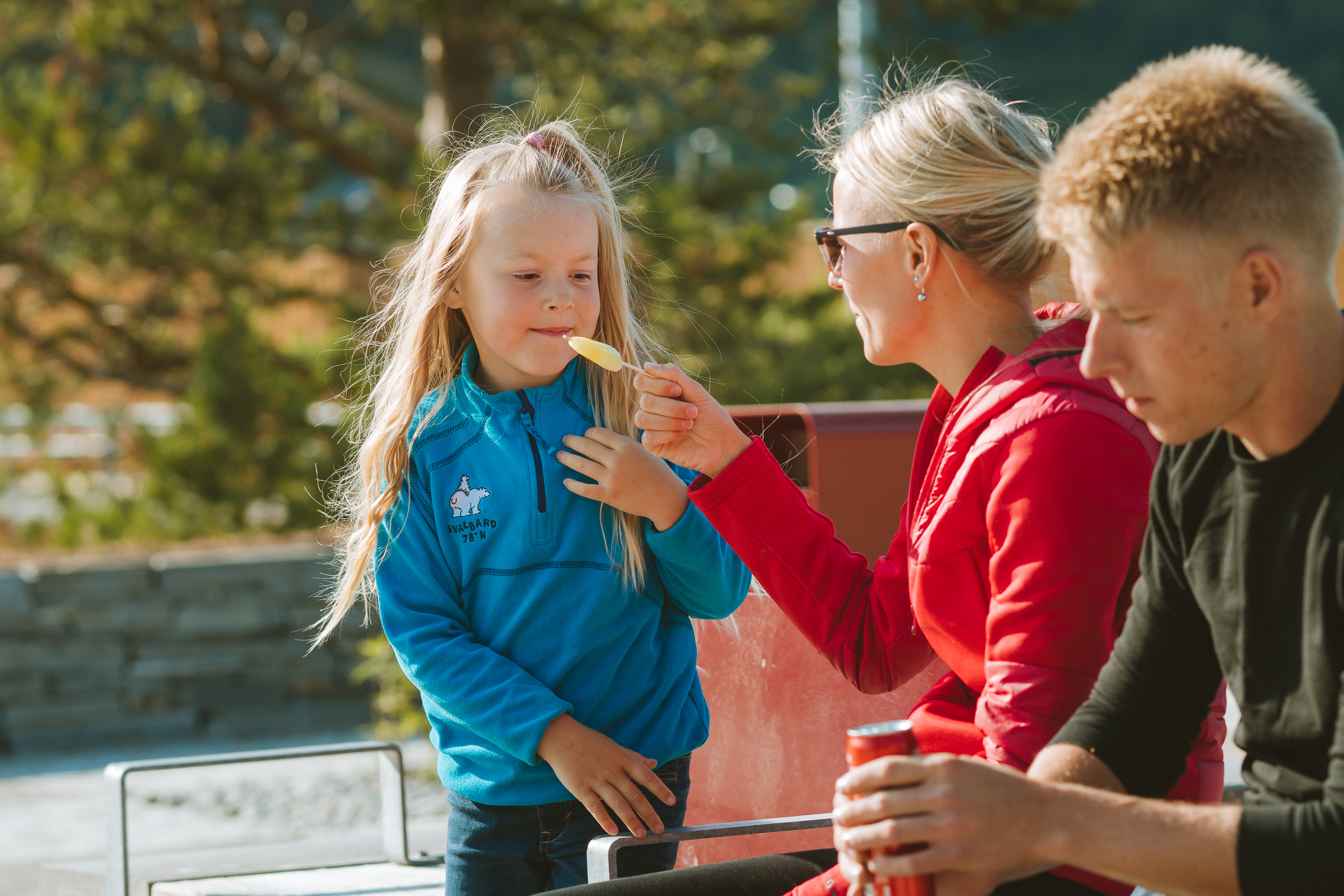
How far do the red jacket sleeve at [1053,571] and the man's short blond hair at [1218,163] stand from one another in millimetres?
369

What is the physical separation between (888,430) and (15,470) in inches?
323

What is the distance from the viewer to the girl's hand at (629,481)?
2318 millimetres

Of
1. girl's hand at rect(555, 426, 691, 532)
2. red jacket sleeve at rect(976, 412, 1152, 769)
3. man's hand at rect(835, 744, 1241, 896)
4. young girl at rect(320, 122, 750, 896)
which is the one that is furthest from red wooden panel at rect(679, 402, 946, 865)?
Answer: man's hand at rect(835, 744, 1241, 896)

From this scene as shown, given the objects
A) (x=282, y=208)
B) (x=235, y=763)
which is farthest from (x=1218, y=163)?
(x=282, y=208)

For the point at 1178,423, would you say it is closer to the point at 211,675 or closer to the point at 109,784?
the point at 109,784

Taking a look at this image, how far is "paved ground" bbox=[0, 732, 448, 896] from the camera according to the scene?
565 cm

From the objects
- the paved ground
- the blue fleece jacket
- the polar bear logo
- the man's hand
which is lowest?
the paved ground

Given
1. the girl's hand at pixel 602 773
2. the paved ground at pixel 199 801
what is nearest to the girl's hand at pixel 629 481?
the girl's hand at pixel 602 773

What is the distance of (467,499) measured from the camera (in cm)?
239

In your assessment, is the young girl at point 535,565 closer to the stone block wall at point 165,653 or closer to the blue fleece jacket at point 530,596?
the blue fleece jacket at point 530,596

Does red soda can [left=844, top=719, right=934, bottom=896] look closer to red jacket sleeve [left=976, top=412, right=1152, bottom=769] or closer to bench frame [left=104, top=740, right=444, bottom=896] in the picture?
red jacket sleeve [left=976, top=412, right=1152, bottom=769]

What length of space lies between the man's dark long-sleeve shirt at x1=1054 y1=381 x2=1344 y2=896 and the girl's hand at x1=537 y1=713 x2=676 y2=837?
32.4 inches

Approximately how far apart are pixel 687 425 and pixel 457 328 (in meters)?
0.72

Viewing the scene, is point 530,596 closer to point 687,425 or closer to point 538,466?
point 538,466
